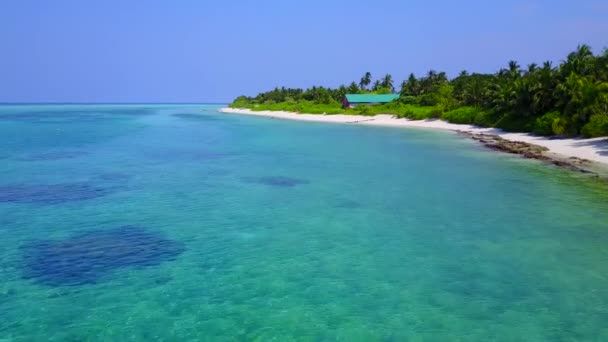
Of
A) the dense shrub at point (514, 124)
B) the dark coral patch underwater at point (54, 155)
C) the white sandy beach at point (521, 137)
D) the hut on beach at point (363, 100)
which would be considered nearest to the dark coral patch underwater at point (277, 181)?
the dark coral patch underwater at point (54, 155)

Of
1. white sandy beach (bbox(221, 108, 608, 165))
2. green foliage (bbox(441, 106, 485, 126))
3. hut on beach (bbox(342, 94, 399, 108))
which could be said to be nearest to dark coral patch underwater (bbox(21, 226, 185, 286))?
white sandy beach (bbox(221, 108, 608, 165))

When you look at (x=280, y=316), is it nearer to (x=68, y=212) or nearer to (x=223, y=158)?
(x=68, y=212)

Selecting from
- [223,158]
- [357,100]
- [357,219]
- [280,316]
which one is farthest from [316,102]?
[280,316]

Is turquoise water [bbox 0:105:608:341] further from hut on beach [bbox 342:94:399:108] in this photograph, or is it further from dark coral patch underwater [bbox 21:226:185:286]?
hut on beach [bbox 342:94:399:108]

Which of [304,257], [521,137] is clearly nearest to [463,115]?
[521,137]

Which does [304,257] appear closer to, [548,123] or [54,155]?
[54,155]
